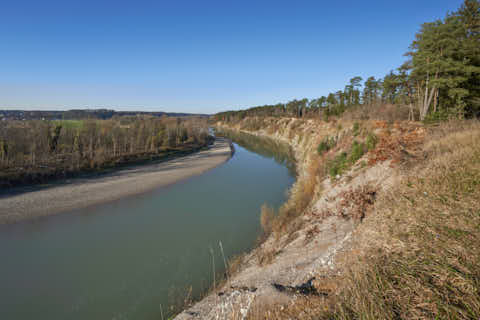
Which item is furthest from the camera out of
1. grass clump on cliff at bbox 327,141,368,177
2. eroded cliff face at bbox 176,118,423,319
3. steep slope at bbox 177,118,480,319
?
grass clump on cliff at bbox 327,141,368,177

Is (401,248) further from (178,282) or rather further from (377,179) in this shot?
(178,282)

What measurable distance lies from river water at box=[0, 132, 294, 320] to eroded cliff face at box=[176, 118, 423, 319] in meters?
2.20

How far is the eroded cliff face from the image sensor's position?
402cm

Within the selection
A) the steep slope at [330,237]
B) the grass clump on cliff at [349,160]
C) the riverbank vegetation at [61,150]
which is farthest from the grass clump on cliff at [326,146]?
the riverbank vegetation at [61,150]

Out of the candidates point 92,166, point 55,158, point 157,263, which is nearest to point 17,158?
point 55,158

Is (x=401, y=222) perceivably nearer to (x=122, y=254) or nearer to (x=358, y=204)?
(x=358, y=204)

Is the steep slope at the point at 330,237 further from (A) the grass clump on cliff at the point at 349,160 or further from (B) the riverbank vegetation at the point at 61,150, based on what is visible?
(B) the riverbank vegetation at the point at 61,150

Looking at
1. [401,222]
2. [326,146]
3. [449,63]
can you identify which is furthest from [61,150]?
[449,63]

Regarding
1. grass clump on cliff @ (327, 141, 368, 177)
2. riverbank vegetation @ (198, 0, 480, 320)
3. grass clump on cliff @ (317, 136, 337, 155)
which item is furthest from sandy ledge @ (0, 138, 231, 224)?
grass clump on cliff @ (327, 141, 368, 177)

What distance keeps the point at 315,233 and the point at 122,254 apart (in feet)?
29.7

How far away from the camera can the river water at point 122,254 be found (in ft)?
23.7

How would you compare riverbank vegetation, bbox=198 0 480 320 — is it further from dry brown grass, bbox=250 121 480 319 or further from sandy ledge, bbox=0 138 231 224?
sandy ledge, bbox=0 138 231 224

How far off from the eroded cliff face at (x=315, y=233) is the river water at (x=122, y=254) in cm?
220

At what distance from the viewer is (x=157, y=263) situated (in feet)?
29.8
